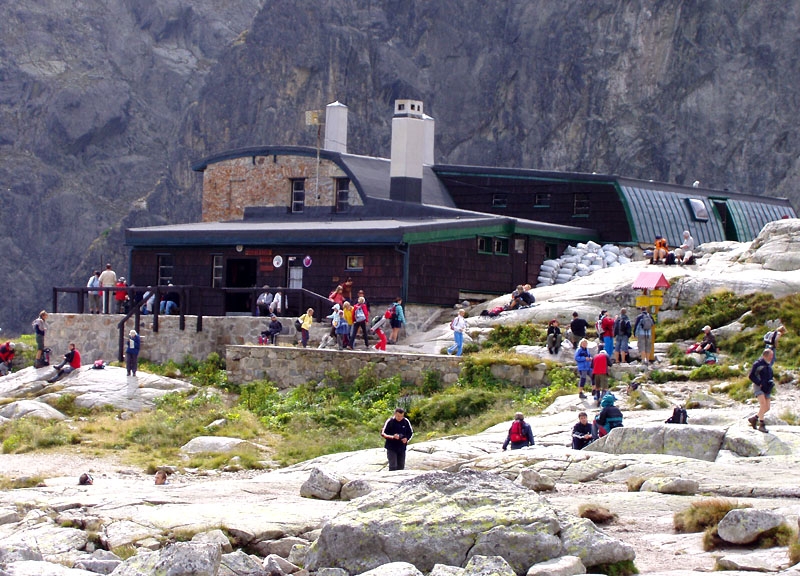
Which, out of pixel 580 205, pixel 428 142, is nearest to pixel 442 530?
pixel 580 205

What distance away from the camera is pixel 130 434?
28.9m

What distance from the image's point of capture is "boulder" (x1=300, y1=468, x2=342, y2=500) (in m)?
19.1

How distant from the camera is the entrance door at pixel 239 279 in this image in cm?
4042

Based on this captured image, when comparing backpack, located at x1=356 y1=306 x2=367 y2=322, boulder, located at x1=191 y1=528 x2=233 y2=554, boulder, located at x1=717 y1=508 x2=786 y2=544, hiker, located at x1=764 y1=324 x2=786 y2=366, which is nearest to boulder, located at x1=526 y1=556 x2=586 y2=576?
boulder, located at x1=717 y1=508 x2=786 y2=544

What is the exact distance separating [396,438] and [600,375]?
24.1 feet

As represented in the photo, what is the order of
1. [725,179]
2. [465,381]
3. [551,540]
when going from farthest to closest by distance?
1. [725,179]
2. [465,381]
3. [551,540]

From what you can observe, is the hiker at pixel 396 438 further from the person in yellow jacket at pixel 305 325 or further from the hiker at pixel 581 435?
the person in yellow jacket at pixel 305 325

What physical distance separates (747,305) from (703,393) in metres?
6.01

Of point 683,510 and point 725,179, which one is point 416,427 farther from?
point 725,179

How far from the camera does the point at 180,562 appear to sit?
1413cm

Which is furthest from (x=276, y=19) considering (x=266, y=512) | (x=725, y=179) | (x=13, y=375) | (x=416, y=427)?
(x=266, y=512)

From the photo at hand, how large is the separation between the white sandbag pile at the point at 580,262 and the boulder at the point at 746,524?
25.8m

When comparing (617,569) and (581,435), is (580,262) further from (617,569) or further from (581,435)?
(617,569)

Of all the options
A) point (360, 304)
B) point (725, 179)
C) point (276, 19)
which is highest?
point (276, 19)
